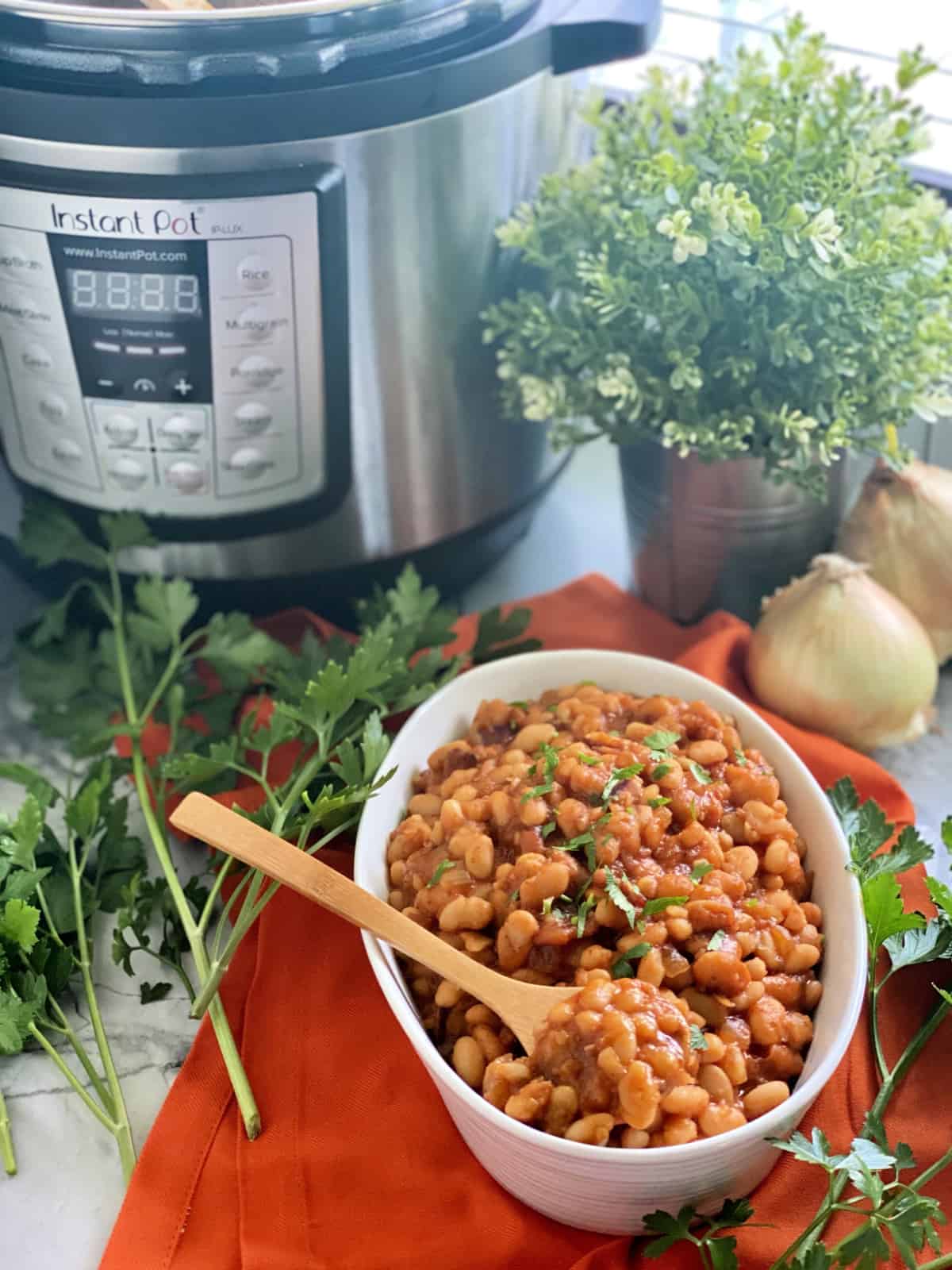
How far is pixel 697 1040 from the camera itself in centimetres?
77

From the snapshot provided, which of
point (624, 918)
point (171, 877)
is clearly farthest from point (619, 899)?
point (171, 877)

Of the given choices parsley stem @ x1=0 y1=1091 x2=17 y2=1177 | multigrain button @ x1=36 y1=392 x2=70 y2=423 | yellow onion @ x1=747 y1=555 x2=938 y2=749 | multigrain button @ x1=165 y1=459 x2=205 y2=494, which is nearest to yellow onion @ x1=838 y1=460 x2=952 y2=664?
yellow onion @ x1=747 y1=555 x2=938 y2=749

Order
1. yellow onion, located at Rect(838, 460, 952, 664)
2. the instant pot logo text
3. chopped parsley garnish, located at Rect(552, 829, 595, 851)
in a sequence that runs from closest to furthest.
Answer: chopped parsley garnish, located at Rect(552, 829, 595, 851)
the instant pot logo text
yellow onion, located at Rect(838, 460, 952, 664)

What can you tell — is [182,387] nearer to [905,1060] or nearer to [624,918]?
[624,918]

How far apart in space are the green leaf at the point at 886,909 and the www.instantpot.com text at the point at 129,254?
64 cm

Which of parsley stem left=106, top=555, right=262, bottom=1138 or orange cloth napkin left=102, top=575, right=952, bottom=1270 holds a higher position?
parsley stem left=106, top=555, right=262, bottom=1138

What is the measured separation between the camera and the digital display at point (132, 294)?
0.97 meters

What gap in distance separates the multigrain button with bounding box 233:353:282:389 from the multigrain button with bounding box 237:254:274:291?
0.18 feet

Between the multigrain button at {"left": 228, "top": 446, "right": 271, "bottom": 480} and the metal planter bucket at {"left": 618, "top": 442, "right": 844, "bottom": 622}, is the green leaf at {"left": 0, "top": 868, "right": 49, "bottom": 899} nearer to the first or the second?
the multigrain button at {"left": 228, "top": 446, "right": 271, "bottom": 480}

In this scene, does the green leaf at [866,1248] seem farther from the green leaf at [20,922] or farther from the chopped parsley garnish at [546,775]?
the green leaf at [20,922]

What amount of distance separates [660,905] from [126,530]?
547 mm

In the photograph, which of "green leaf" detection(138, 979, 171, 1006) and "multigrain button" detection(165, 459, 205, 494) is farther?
"multigrain button" detection(165, 459, 205, 494)

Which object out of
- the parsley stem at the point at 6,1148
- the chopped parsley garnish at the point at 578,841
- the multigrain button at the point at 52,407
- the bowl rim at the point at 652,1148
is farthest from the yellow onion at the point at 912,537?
the parsley stem at the point at 6,1148

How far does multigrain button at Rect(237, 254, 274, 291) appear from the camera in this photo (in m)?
0.97
